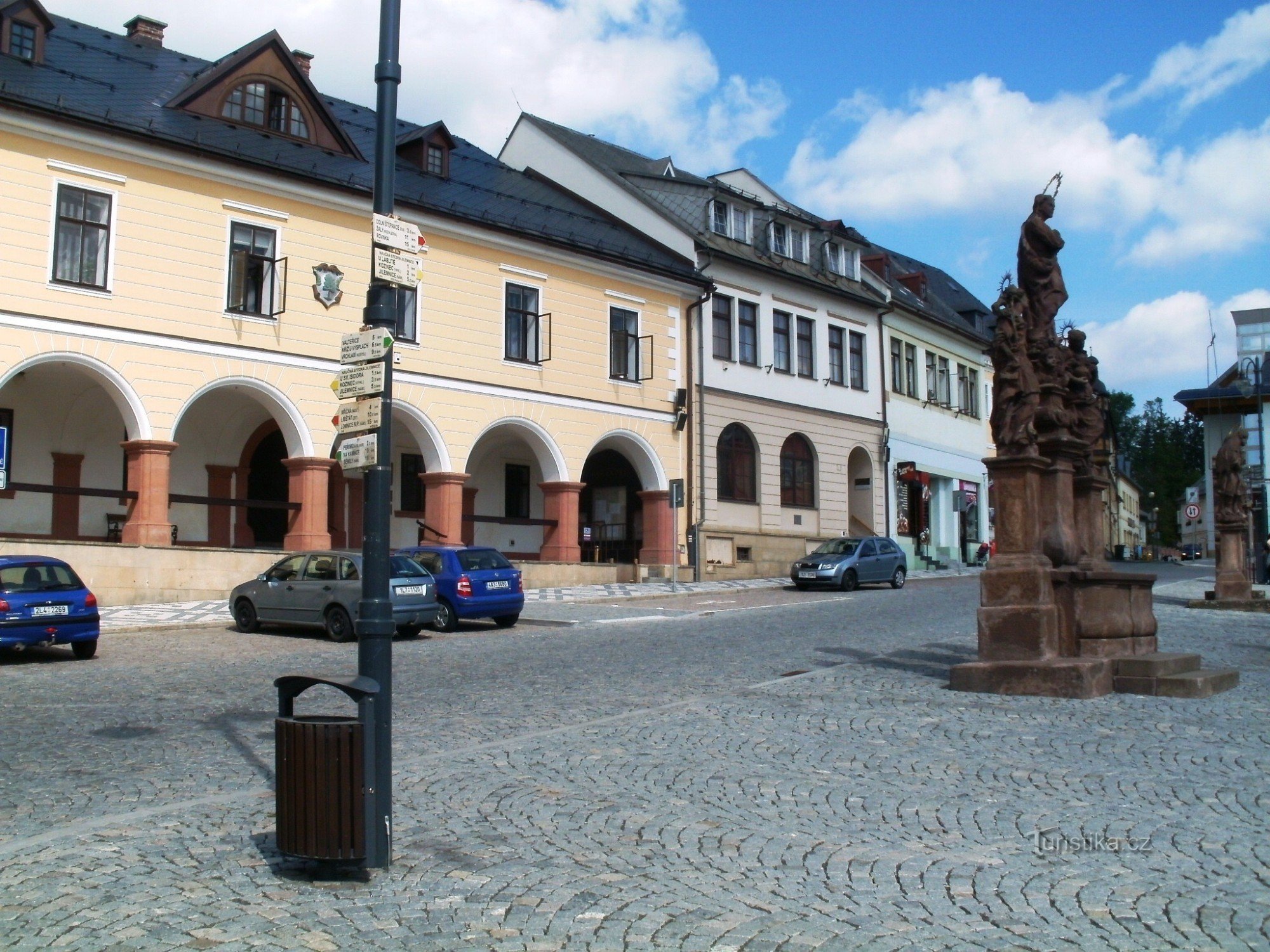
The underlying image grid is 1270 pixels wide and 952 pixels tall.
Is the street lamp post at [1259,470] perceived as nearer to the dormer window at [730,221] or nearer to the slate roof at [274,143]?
the dormer window at [730,221]

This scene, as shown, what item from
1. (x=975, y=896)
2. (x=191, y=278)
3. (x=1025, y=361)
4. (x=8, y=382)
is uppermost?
(x=191, y=278)

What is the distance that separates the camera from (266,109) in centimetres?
2761

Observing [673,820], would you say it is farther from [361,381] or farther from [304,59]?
[304,59]

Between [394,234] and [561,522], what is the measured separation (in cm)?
2534

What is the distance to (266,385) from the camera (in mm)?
26094

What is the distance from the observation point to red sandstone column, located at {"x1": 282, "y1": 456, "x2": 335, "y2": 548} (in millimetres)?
26500

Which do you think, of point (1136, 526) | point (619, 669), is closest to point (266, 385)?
point (619, 669)

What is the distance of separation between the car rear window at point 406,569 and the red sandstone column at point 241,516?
32.7 feet

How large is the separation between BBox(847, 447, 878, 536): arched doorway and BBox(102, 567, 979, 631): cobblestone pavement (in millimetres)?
2375

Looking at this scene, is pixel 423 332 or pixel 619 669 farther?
pixel 423 332

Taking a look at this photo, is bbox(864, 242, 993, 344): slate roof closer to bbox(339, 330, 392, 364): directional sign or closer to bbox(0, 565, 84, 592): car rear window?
bbox(0, 565, 84, 592): car rear window

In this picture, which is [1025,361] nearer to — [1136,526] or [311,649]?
[311,649]

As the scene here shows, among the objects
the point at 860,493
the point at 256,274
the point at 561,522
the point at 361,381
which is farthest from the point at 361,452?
the point at 860,493

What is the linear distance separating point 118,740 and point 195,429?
20251 millimetres
